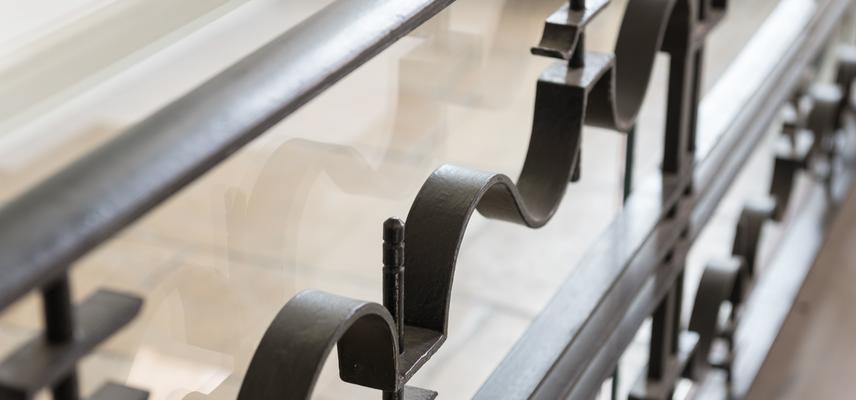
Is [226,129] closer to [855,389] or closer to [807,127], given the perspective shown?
[855,389]

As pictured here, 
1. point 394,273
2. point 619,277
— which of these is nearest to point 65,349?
point 394,273

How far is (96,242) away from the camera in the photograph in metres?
0.29

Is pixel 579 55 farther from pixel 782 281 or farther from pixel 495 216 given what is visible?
pixel 782 281

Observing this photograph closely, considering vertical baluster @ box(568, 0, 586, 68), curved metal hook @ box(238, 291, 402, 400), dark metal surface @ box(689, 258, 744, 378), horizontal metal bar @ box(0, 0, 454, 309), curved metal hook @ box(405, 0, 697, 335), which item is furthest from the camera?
dark metal surface @ box(689, 258, 744, 378)

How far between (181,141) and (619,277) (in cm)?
44

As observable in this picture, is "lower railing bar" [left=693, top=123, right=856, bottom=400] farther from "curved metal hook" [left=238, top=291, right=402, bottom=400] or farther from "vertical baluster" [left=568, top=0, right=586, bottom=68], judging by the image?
"curved metal hook" [left=238, top=291, right=402, bottom=400]

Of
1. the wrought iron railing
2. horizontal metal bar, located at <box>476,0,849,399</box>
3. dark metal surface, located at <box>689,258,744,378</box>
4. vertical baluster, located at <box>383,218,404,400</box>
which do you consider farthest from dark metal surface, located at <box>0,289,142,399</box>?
dark metal surface, located at <box>689,258,744,378</box>

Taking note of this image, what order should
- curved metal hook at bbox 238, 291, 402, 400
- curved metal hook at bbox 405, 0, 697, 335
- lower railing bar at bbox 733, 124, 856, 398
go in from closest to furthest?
curved metal hook at bbox 238, 291, 402, 400 → curved metal hook at bbox 405, 0, 697, 335 → lower railing bar at bbox 733, 124, 856, 398

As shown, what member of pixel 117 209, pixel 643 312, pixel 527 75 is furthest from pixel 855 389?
pixel 117 209

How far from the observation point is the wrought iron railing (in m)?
0.31

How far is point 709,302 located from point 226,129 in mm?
745

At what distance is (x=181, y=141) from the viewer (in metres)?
0.33

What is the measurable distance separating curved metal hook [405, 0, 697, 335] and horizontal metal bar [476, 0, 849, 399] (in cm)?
8

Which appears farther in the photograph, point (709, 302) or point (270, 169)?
point (709, 302)
